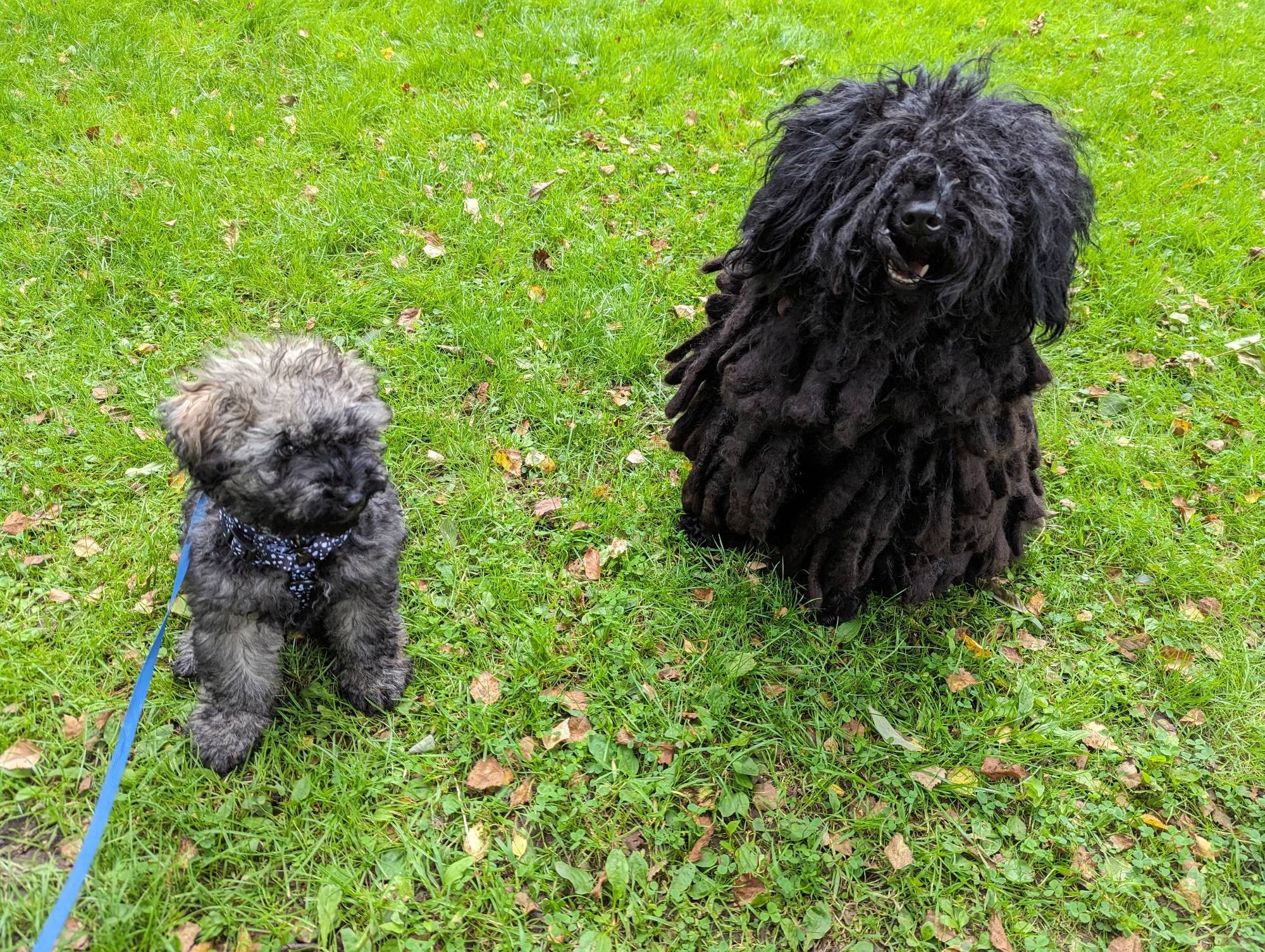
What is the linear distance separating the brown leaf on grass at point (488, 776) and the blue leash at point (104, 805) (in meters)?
1.21

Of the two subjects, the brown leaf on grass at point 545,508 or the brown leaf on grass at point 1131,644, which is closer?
the brown leaf on grass at point 1131,644

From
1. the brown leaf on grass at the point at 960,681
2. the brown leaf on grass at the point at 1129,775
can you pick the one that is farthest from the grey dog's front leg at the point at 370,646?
the brown leaf on grass at the point at 1129,775

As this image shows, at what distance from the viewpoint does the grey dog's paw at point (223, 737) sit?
2920mm

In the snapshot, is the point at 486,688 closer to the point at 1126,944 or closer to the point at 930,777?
the point at 930,777

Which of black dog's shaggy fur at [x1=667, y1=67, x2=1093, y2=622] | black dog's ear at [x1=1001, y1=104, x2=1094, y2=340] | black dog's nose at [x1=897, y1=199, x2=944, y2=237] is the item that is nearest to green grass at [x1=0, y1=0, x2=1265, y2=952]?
black dog's shaggy fur at [x1=667, y1=67, x2=1093, y2=622]

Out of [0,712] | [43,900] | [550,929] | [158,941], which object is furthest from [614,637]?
[0,712]

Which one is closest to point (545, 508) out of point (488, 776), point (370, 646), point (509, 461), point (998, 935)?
point (509, 461)

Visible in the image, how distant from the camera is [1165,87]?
6949mm

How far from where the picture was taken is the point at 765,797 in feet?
10.3

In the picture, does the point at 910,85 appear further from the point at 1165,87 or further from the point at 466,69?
the point at 1165,87

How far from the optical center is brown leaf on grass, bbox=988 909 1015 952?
2836 mm

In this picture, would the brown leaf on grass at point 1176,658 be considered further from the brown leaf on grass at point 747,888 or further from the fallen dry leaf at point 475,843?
the fallen dry leaf at point 475,843

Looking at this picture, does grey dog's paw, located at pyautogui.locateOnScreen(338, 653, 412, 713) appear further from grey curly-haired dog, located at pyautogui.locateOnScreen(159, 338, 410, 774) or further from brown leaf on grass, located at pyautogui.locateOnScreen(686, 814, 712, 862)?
brown leaf on grass, located at pyautogui.locateOnScreen(686, 814, 712, 862)

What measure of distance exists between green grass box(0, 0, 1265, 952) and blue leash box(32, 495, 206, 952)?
26.5 inches
